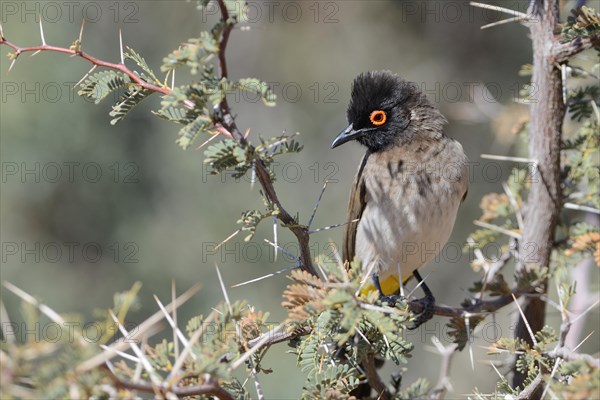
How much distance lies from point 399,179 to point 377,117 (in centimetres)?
40

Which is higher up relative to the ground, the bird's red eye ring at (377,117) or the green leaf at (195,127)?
the green leaf at (195,127)

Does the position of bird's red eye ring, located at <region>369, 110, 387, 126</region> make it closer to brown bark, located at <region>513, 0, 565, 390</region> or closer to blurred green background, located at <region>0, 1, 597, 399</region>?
brown bark, located at <region>513, 0, 565, 390</region>

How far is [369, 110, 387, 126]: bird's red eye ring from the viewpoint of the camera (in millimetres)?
3725

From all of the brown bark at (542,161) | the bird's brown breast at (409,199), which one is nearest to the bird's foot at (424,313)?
the bird's brown breast at (409,199)

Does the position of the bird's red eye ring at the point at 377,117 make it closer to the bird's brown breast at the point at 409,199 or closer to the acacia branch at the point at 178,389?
the bird's brown breast at the point at 409,199

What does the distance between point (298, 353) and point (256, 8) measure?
17.8ft

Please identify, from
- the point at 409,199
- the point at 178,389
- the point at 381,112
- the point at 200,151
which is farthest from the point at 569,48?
the point at 200,151

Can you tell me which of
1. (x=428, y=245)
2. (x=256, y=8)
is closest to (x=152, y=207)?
(x=256, y=8)

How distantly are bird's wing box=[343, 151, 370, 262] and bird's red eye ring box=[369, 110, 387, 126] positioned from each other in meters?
0.19

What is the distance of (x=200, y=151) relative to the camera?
6539 millimetres

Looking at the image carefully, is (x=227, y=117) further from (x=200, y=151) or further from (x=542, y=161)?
(x=200, y=151)

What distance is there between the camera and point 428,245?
3627 millimetres

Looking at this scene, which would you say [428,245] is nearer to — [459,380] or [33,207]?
[459,380]

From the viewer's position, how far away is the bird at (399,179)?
3.51 meters
